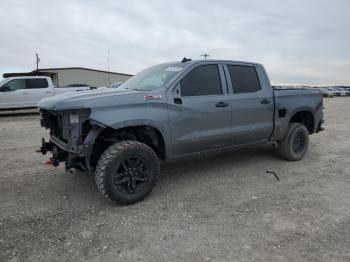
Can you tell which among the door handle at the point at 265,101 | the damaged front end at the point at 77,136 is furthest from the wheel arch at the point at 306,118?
the damaged front end at the point at 77,136

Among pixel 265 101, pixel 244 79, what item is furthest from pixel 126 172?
pixel 265 101

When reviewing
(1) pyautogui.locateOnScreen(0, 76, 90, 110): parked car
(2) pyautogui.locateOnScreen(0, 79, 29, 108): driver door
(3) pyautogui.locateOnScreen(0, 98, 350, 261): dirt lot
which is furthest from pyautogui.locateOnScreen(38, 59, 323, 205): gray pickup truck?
(2) pyautogui.locateOnScreen(0, 79, 29, 108): driver door

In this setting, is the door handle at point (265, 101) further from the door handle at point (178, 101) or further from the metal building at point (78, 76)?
the metal building at point (78, 76)

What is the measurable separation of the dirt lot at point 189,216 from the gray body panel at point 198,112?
2.20ft

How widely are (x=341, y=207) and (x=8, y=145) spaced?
733 cm

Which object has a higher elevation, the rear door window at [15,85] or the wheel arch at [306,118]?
the rear door window at [15,85]

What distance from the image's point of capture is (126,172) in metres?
4.42

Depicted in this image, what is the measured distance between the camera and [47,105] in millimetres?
4422

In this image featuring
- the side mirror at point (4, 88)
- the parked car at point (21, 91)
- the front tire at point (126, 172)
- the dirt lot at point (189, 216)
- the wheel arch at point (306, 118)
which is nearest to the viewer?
the dirt lot at point (189, 216)

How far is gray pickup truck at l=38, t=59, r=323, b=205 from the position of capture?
14.0 ft

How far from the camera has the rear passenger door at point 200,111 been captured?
16.1 ft

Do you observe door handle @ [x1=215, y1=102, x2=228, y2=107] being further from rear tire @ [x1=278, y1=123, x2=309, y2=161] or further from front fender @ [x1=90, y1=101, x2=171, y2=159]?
rear tire @ [x1=278, y1=123, x2=309, y2=161]

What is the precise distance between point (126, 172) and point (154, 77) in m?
1.70

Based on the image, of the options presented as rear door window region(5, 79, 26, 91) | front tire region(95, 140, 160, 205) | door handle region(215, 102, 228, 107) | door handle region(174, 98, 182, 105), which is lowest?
front tire region(95, 140, 160, 205)
